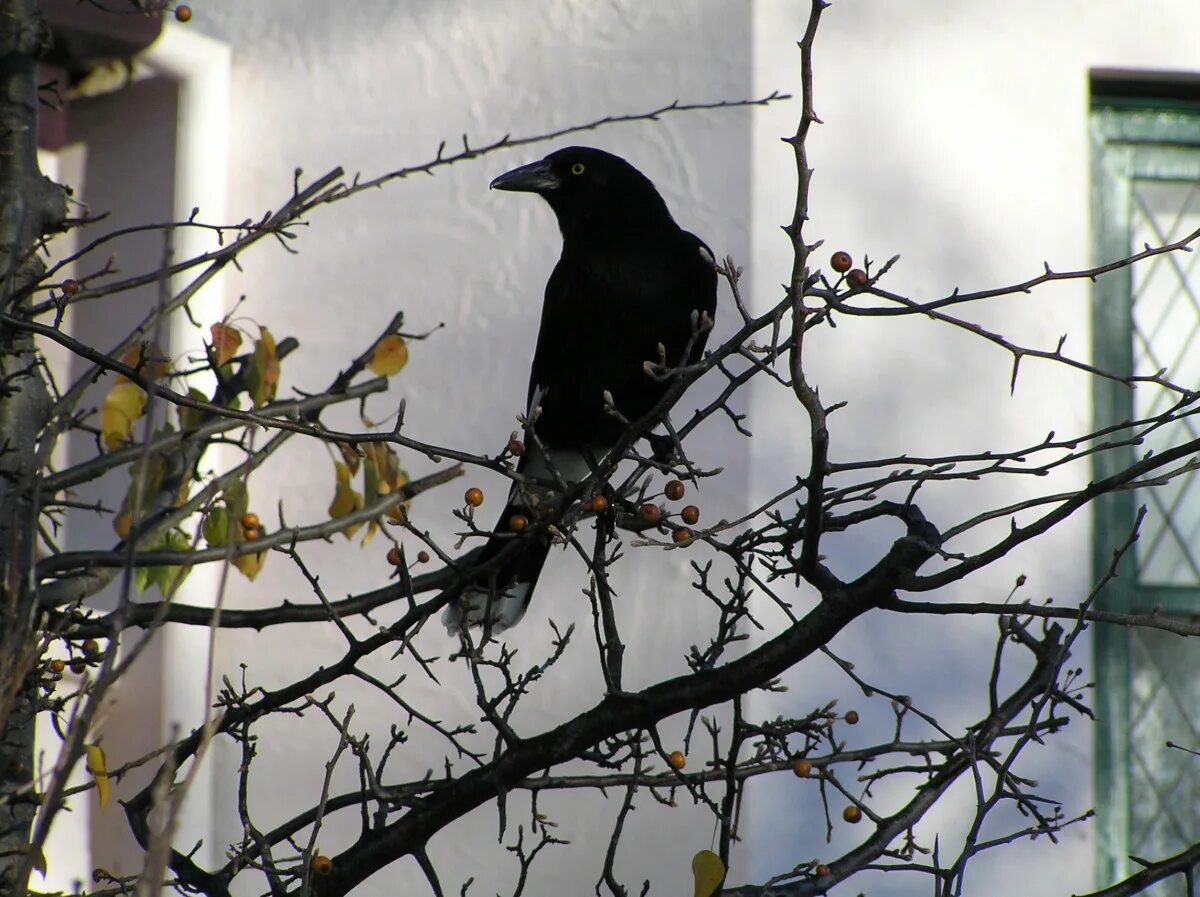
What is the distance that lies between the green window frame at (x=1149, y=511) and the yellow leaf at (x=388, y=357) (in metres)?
2.16

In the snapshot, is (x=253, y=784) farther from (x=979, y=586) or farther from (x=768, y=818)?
(x=979, y=586)

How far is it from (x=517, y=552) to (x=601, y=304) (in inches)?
47.7

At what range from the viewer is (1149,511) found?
4012 mm

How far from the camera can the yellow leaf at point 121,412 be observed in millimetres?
2527

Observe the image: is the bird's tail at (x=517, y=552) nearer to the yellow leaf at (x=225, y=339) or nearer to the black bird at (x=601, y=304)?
the black bird at (x=601, y=304)

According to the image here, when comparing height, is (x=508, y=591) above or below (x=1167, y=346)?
below

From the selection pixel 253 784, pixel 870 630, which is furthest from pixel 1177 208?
pixel 253 784

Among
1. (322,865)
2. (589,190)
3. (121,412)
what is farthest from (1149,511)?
(322,865)

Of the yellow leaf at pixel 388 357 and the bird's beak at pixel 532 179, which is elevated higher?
the bird's beak at pixel 532 179

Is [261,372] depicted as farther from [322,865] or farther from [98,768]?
[322,865]

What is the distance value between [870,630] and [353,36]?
85.1 inches

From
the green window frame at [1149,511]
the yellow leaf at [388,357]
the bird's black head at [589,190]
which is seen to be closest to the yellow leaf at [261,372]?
the yellow leaf at [388,357]

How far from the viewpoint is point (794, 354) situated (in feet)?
4.68

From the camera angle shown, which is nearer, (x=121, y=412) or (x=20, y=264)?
(x=20, y=264)
